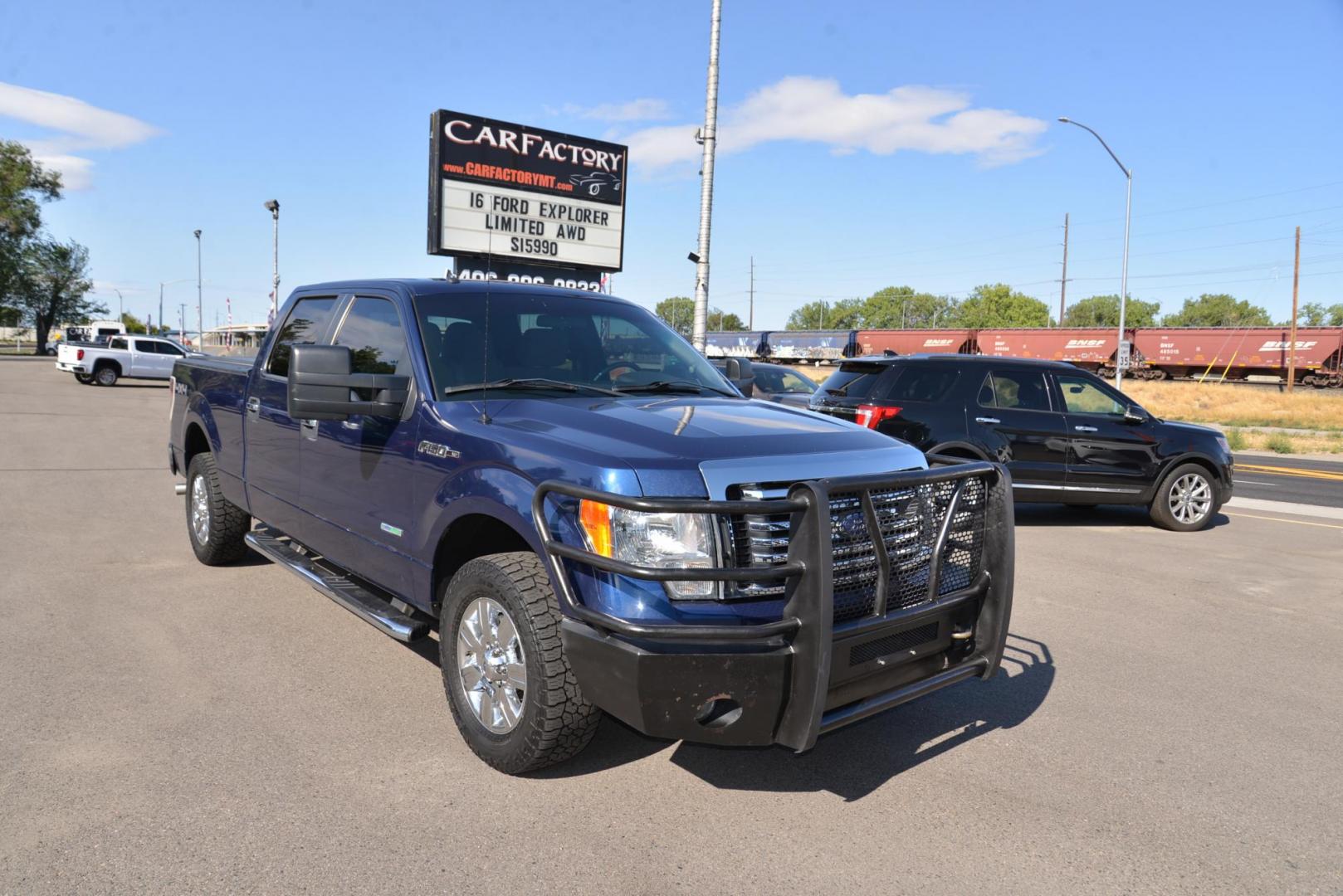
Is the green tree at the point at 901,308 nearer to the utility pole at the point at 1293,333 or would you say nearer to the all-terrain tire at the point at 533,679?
the utility pole at the point at 1293,333

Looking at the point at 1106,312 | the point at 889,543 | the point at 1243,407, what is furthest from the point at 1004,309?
the point at 889,543

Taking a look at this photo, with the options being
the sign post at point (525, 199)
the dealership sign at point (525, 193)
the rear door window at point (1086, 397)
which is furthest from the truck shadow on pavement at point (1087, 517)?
the dealership sign at point (525, 193)

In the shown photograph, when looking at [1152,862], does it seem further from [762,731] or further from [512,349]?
[512,349]

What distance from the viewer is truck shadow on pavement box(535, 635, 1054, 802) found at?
3674mm

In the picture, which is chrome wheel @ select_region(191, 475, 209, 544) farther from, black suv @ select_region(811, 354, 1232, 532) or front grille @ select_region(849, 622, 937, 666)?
black suv @ select_region(811, 354, 1232, 532)

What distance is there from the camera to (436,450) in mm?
3912

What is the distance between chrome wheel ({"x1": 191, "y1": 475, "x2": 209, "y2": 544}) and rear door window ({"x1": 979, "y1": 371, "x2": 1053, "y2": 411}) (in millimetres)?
7303

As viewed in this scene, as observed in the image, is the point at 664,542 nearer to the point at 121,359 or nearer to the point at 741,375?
the point at 741,375

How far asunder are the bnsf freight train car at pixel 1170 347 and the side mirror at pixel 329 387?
1553 inches

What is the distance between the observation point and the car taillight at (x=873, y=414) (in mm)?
9516

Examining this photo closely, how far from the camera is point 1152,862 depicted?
3135 millimetres

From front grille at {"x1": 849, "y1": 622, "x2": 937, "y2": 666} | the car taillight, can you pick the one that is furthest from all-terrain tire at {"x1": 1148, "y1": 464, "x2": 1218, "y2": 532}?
front grille at {"x1": 849, "y1": 622, "x2": 937, "y2": 666}

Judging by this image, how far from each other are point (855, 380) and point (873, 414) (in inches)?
25.5

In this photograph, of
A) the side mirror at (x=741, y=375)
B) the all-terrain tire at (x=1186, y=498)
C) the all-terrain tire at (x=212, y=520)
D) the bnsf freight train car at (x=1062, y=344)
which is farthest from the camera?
the bnsf freight train car at (x=1062, y=344)
